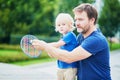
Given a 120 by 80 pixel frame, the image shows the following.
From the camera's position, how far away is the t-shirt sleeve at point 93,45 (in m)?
2.86

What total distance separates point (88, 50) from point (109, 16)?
27.3 m

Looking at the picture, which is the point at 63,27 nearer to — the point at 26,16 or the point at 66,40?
the point at 66,40

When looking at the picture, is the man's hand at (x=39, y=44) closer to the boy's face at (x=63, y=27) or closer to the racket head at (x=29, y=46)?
the racket head at (x=29, y=46)

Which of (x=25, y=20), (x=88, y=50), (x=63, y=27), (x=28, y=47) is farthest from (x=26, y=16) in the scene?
(x=88, y=50)

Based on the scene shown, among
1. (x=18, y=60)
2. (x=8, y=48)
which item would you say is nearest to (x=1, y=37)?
(x=8, y=48)

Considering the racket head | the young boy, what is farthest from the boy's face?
the racket head

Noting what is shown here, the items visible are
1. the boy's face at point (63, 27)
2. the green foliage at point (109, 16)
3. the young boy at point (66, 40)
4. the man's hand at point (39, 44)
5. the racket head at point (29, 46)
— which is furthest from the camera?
the green foliage at point (109, 16)

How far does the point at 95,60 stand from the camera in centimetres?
293

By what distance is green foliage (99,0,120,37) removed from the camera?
2970 centimetres

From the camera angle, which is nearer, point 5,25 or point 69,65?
point 69,65

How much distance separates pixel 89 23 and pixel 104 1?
28.2 meters

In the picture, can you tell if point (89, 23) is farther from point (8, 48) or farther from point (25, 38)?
point (8, 48)

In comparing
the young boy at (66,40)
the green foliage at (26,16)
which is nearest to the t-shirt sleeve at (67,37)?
the young boy at (66,40)

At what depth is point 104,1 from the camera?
30.7m
